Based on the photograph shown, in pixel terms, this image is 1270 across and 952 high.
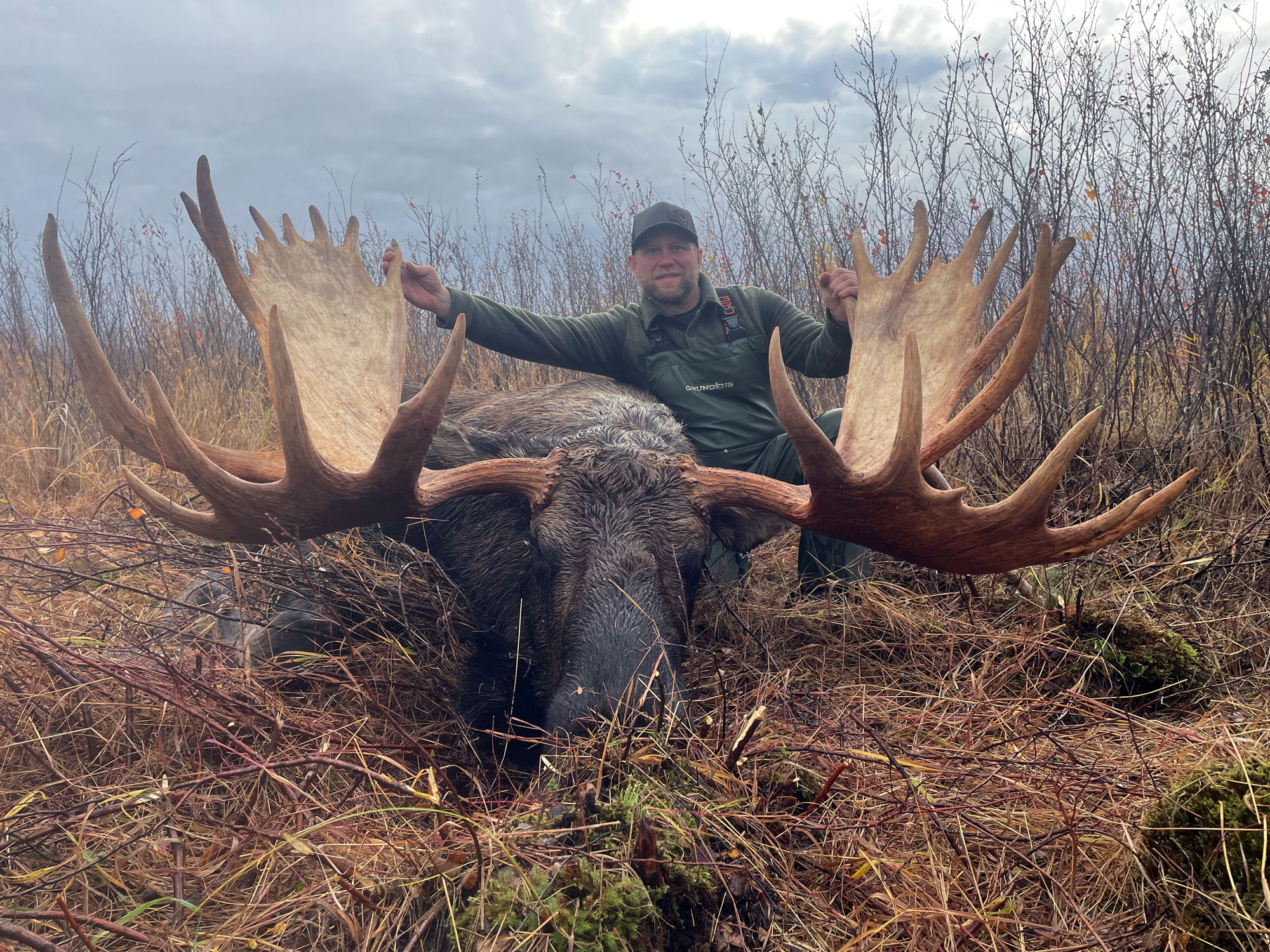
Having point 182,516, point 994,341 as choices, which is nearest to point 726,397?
point 994,341

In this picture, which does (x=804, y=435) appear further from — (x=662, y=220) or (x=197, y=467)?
(x=662, y=220)

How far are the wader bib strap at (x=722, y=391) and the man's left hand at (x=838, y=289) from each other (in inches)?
25.2

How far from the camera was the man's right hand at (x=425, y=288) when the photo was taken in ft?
14.2

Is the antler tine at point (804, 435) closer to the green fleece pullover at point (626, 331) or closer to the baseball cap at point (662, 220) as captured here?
the green fleece pullover at point (626, 331)

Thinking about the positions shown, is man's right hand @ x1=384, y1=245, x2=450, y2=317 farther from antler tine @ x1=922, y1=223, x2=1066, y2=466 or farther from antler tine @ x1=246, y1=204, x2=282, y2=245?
antler tine @ x1=922, y1=223, x2=1066, y2=466

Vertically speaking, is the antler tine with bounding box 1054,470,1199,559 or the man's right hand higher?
the man's right hand

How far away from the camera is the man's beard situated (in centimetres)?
486

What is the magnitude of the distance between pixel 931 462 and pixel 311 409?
98.1 inches

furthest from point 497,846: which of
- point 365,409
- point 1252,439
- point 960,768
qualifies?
point 1252,439

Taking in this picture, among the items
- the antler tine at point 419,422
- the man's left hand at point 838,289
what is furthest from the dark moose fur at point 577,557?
the man's left hand at point 838,289

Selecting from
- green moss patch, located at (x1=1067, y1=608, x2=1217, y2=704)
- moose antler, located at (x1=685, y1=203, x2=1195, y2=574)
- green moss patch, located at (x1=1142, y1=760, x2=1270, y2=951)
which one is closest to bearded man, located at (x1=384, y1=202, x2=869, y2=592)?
moose antler, located at (x1=685, y1=203, x2=1195, y2=574)

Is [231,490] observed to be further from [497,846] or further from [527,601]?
[497,846]

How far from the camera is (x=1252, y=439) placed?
4.27m

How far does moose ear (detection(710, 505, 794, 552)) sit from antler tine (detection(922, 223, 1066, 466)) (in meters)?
0.72
